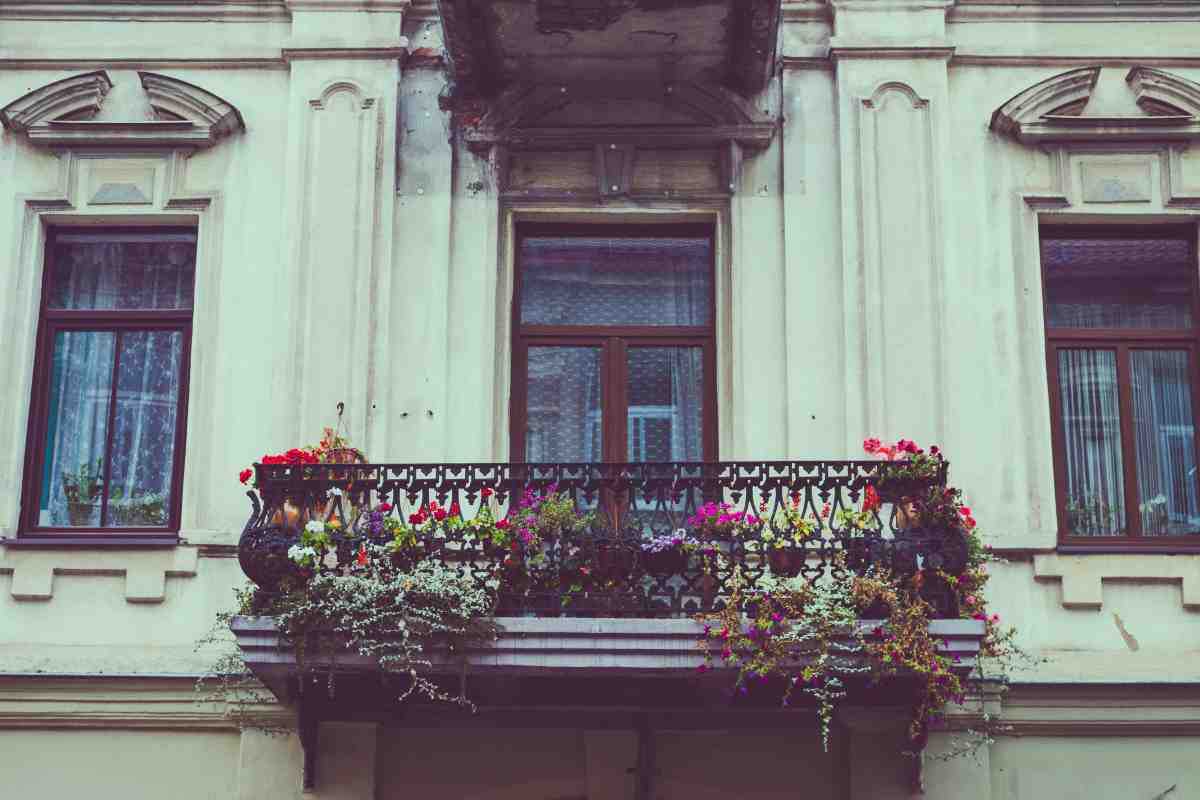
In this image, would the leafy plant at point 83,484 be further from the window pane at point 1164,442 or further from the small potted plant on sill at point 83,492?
the window pane at point 1164,442

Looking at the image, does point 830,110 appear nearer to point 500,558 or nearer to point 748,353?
point 748,353

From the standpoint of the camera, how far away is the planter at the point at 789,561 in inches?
368

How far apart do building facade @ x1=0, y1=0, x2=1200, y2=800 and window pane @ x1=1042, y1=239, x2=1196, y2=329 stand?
1.0 inches

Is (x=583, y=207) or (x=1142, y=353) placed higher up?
(x=583, y=207)

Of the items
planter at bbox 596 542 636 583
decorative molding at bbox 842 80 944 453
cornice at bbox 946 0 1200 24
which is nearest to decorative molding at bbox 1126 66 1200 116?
cornice at bbox 946 0 1200 24

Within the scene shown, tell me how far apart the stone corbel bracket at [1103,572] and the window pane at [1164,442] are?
485mm

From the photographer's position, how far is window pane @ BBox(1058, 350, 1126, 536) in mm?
10789

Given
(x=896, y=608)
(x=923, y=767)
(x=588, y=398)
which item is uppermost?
(x=588, y=398)

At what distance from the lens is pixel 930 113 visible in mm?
11117

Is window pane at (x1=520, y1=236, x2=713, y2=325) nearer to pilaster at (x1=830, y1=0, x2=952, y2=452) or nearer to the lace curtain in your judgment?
pilaster at (x1=830, y1=0, x2=952, y2=452)

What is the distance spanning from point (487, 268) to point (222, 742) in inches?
135

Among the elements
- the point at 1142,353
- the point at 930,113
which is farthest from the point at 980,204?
the point at 1142,353

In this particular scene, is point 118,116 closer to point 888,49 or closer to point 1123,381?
point 888,49

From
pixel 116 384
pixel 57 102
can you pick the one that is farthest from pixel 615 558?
pixel 57 102
